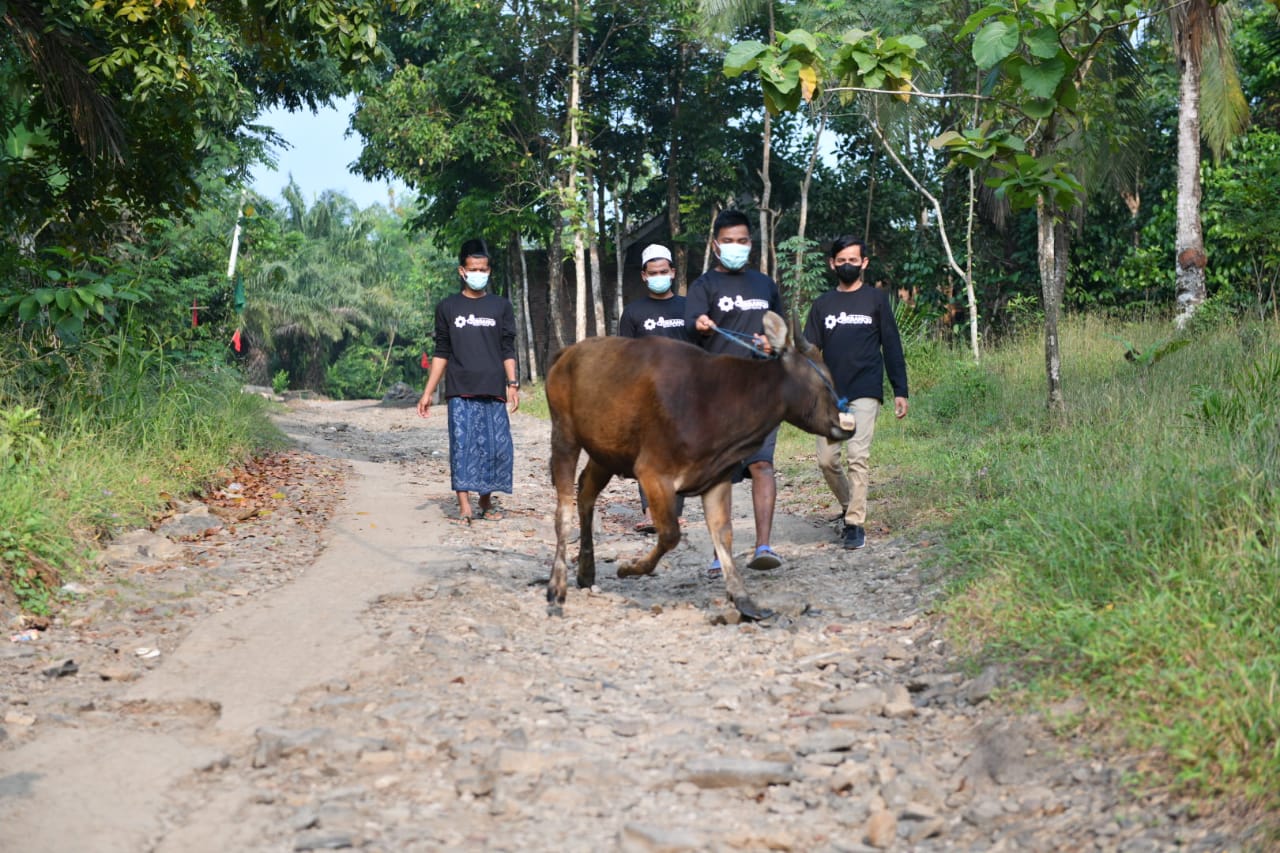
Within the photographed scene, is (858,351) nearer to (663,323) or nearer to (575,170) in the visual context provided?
(663,323)

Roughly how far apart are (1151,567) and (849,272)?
3.59m

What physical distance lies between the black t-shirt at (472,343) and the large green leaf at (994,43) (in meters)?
4.72

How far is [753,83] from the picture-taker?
3055cm

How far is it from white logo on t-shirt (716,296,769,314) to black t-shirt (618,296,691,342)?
0.77 meters

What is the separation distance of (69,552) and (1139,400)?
8.06 m

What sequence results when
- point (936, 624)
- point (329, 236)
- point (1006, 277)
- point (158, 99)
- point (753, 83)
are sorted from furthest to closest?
point (329, 236) < point (753, 83) < point (1006, 277) < point (158, 99) < point (936, 624)

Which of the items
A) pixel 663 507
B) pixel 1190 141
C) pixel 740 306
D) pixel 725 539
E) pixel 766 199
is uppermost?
pixel 766 199

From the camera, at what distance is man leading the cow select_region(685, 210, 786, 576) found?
7582 mm

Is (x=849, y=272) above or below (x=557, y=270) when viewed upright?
below

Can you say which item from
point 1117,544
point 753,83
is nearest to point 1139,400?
point 1117,544

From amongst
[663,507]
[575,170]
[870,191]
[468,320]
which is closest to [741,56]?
[663,507]

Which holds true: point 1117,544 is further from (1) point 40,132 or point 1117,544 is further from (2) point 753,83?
(2) point 753,83

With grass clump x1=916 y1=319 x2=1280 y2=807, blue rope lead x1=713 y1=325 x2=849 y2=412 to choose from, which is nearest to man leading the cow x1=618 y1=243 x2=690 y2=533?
blue rope lead x1=713 y1=325 x2=849 y2=412

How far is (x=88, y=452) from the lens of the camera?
884cm
